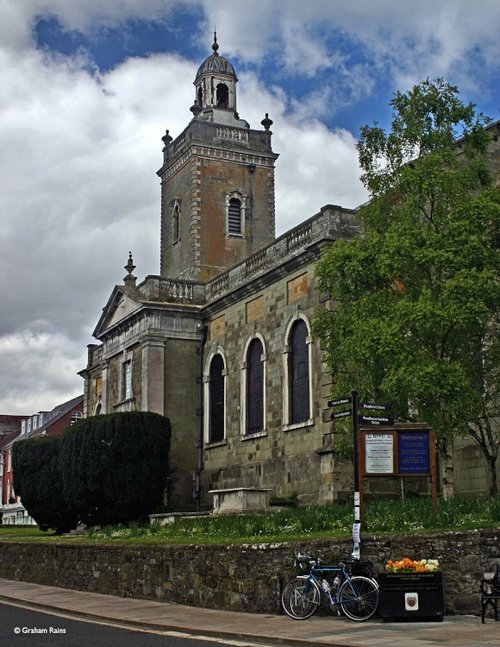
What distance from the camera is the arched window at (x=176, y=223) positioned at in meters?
44.6

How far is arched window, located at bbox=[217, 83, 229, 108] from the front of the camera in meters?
46.6

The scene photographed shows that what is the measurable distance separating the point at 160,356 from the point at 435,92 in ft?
61.6

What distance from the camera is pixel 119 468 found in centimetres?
3281

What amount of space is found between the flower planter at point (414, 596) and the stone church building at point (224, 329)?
1257cm

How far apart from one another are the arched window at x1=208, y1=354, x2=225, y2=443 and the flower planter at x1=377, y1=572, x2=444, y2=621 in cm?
2194

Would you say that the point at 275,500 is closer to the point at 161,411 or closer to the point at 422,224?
the point at 161,411

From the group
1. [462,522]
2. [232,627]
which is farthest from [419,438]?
[232,627]

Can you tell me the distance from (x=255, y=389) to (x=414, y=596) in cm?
1993

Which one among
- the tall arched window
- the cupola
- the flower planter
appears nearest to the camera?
the flower planter

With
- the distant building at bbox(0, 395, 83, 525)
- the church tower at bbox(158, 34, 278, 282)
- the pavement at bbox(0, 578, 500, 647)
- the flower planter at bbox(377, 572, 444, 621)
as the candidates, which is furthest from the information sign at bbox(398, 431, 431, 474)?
the distant building at bbox(0, 395, 83, 525)

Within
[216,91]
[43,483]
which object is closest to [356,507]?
[43,483]

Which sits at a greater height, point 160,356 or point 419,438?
point 160,356

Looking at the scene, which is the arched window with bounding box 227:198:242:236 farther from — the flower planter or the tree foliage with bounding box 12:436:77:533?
the flower planter

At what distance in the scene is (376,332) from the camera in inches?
766
